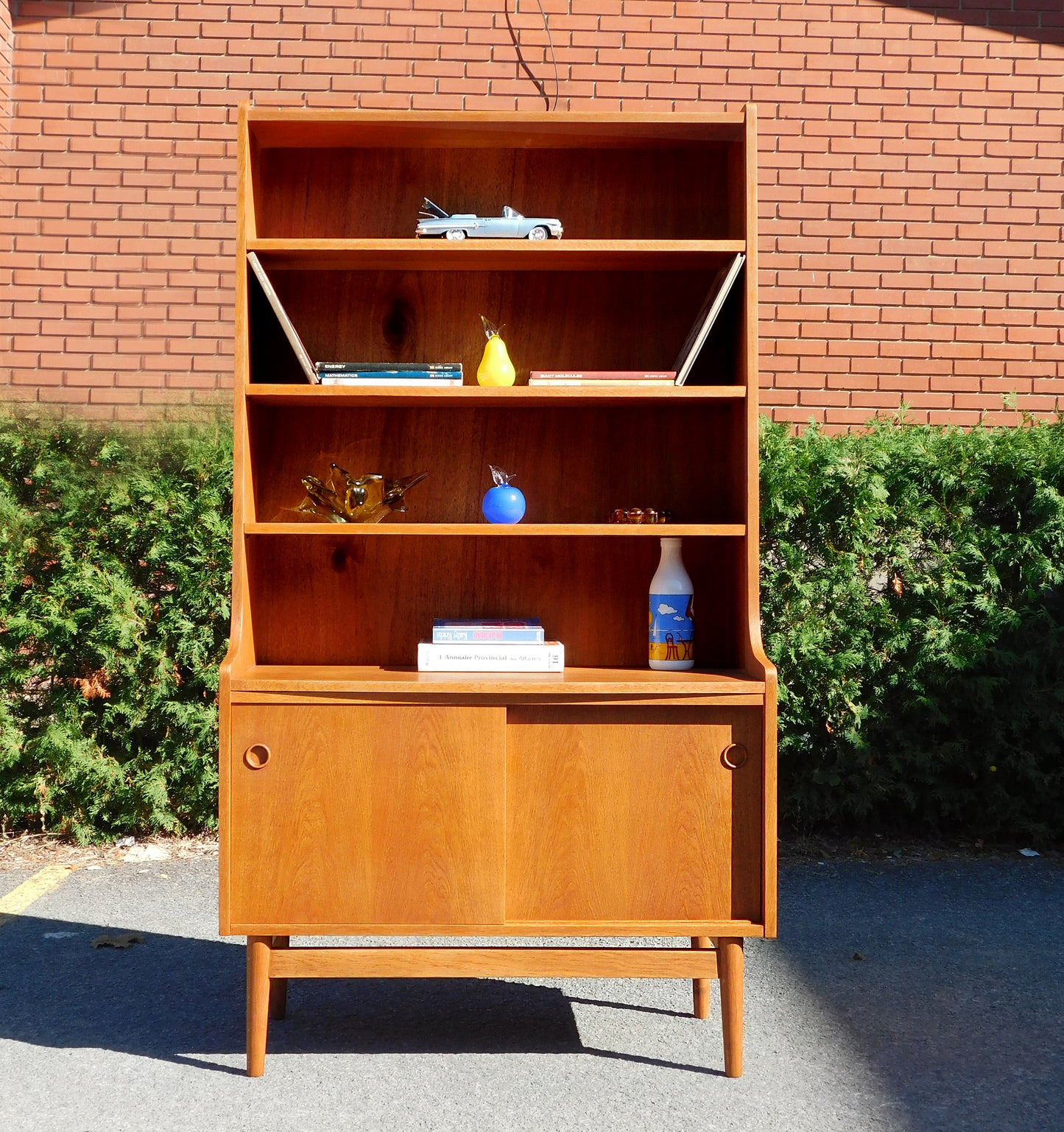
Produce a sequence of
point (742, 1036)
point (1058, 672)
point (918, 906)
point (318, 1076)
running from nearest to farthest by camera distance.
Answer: point (318, 1076), point (742, 1036), point (918, 906), point (1058, 672)

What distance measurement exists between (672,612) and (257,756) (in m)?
1.02

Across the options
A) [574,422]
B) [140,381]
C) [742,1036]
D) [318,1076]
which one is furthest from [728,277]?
[140,381]

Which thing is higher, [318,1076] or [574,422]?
[574,422]

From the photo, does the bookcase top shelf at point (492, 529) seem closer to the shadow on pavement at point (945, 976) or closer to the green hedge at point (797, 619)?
the shadow on pavement at point (945, 976)

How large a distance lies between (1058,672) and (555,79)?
3041mm

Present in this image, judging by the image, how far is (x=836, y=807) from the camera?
13.0 ft

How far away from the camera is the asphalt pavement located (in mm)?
2213

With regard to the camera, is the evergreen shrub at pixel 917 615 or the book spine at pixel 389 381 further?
the evergreen shrub at pixel 917 615

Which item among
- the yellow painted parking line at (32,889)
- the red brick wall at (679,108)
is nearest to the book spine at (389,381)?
the yellow painted parking line at (32,889)

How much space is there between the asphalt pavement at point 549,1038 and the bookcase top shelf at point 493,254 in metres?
1.83

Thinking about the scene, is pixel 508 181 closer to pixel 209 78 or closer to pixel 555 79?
pixel 555 79

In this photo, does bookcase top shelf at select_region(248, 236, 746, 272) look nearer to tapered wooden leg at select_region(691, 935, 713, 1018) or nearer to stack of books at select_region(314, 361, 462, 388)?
stack of books at select_region(314, 361, 462, 388)

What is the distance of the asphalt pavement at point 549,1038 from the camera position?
7.26 ft

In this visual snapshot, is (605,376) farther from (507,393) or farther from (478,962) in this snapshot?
(478,962)
